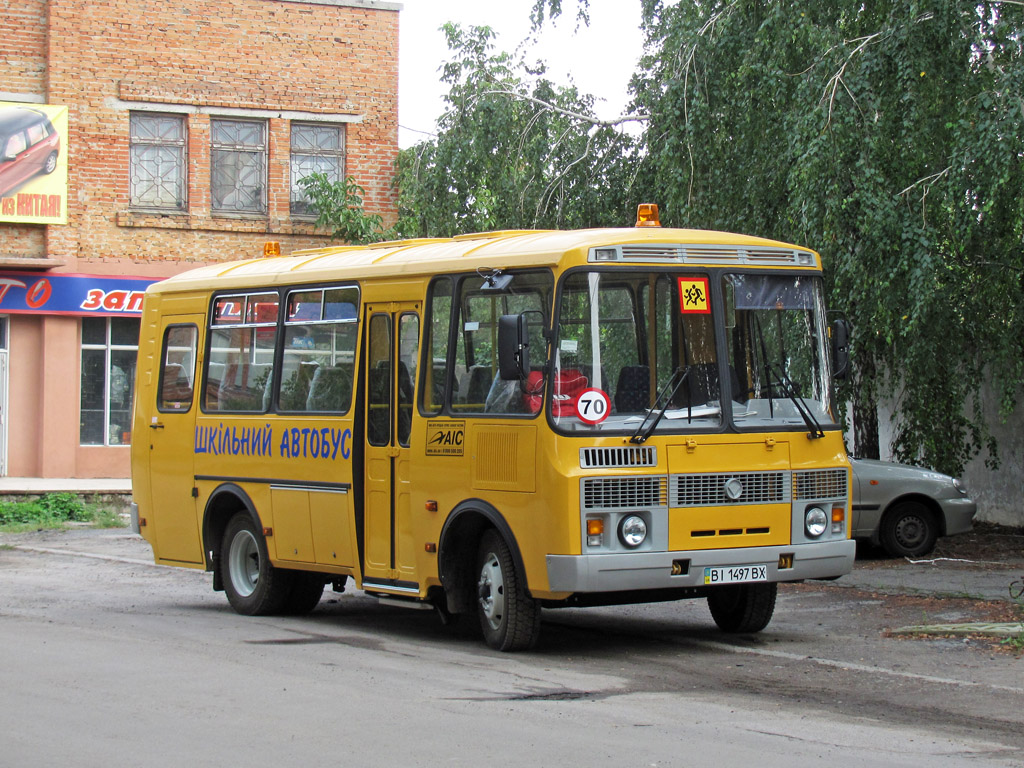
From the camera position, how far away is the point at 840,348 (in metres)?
11.1

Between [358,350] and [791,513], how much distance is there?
3653 mm

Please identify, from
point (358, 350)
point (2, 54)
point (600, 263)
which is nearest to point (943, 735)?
point (600, 263)

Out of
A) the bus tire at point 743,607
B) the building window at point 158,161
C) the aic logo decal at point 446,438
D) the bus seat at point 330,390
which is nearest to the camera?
the aic logo decal at point 446,438

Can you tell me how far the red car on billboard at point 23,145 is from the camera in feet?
90.6

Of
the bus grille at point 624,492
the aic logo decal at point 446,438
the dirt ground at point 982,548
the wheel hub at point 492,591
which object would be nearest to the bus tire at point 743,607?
the bus grille at point 624,492

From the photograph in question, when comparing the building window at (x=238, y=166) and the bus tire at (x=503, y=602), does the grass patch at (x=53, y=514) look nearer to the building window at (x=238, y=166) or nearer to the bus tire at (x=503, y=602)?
the building window at (x=238, y=166)

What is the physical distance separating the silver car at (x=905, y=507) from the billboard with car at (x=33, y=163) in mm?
16408

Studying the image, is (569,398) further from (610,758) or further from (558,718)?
(610,758)

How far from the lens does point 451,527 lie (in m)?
10.9

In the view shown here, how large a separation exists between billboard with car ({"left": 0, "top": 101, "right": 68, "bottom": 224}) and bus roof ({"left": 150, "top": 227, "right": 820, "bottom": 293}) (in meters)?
16.1

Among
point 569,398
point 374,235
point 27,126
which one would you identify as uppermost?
point 27,126

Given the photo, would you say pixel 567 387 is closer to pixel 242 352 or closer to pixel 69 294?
pixel 242 352

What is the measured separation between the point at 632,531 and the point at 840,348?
87.8 inches

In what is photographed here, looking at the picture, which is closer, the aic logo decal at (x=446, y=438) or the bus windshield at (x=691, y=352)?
the bus windshield at (x=691, y=352)
